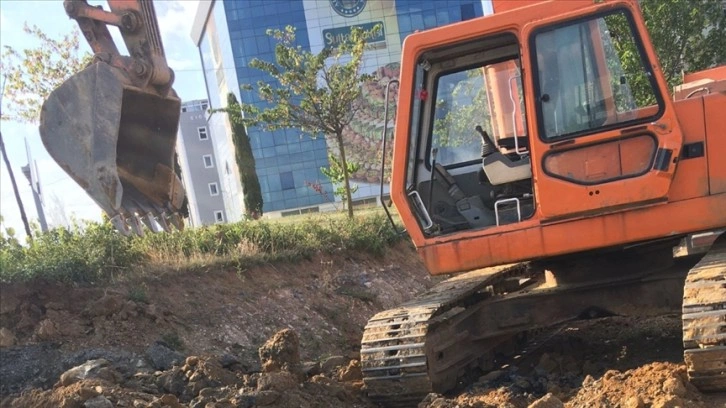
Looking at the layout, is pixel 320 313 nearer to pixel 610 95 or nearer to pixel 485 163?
pixel 485 163

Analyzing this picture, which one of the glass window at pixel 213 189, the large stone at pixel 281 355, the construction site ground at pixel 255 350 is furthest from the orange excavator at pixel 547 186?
the glass window at pixel 213 189

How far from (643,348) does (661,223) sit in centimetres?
182

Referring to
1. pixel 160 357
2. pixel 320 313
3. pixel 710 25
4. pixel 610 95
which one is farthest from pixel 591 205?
pixel 710 25

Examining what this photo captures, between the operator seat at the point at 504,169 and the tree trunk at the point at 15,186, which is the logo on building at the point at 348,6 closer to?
the tree trunk at the point at 15,186

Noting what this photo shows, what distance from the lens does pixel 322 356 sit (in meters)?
7.22

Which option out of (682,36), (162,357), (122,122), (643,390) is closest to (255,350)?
(162,357)

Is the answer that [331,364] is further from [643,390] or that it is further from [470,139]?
[643,390]

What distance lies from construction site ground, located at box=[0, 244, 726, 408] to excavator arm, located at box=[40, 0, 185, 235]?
1144mm

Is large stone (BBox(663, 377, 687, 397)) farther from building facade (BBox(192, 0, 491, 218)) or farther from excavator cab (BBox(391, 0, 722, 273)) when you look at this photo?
building facade (BBox(192, 0, 491, 218))

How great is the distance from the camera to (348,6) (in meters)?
51.4

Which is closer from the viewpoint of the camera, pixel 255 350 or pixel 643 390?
pixel 643 390

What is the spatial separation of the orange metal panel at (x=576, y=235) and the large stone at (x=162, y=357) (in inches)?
97.7

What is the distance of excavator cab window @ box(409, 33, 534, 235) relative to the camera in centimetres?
488

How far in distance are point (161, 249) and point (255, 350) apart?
2.25 m
